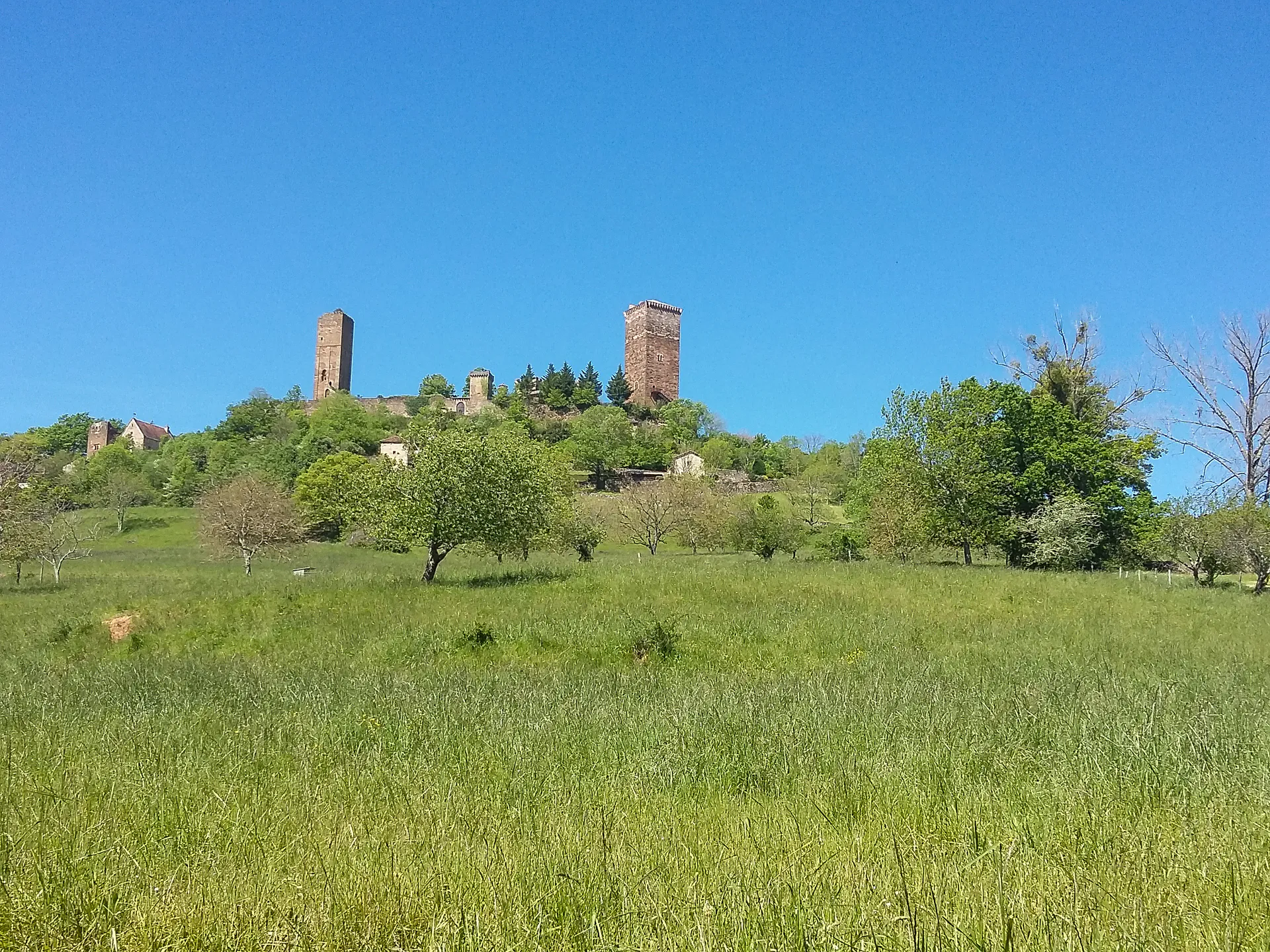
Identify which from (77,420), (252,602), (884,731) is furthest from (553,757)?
(77,420)

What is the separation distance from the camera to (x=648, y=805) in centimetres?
432

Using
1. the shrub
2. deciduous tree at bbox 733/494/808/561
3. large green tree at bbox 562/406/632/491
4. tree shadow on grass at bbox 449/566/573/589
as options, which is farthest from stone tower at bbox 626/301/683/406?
the shrub

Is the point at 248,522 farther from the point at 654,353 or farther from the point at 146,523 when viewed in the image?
the point at 654,353

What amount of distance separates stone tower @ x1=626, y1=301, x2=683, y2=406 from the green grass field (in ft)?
433

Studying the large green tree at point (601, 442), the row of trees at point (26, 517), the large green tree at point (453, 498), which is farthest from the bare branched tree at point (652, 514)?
the row of trees at point (26, 517)

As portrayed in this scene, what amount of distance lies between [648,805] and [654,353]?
14163 cm

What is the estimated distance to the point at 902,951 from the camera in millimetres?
2350

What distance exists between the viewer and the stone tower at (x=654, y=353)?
466 feet

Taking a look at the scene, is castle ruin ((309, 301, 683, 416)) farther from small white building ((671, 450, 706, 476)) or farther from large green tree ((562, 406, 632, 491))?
small white building ((671, 450, 706, 476))

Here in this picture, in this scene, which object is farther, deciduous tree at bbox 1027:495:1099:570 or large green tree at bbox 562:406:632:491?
large green tree at bbox 562:406:632:491

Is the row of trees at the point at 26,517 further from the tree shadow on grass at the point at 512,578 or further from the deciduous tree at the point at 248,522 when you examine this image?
the tree shadow on grass at the point at 512,578

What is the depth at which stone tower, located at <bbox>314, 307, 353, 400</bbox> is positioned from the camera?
15725 centimetres

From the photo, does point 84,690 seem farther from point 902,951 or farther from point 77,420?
point 77,420

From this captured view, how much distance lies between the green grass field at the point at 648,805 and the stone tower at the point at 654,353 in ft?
433
